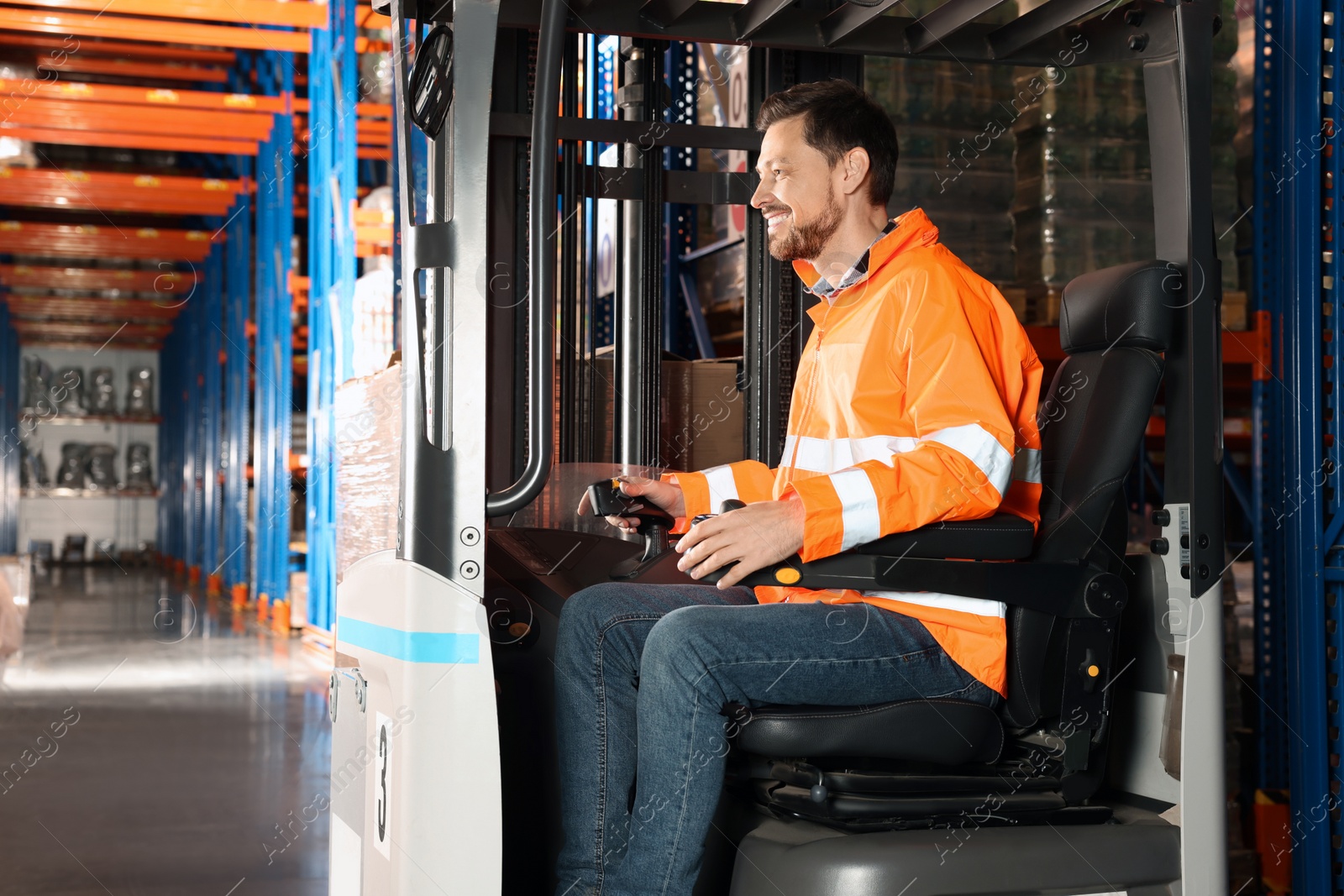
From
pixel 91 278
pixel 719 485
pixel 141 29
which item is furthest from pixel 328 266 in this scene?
pixel 91 278

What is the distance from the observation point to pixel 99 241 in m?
17.6

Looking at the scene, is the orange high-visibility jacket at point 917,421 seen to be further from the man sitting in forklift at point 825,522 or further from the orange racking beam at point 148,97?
the orange racking beam at point 148,97

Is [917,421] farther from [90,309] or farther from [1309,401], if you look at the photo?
[90,309]

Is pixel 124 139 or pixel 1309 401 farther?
pixel 124 139

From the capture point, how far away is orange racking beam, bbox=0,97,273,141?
464 inches

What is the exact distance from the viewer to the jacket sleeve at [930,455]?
1.92 meters

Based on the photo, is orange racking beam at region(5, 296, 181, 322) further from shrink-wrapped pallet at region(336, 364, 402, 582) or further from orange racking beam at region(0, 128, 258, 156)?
shrink-wrapped pallet at region(336, 364, 402, 582)

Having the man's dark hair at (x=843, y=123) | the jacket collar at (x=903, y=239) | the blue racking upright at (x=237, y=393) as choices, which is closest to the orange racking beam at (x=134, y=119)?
the blue racking upright at (x=237, y=393)

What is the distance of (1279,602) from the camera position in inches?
137

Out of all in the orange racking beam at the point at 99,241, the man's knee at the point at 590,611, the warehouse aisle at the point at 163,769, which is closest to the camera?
the man's knee at the point at 590,611

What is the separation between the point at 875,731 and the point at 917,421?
48 centimetres

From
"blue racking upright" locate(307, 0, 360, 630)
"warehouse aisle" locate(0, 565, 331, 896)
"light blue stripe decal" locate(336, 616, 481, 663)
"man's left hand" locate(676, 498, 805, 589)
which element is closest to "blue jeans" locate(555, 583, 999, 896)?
"man's left hand" locate(676, 498, 805, 589)

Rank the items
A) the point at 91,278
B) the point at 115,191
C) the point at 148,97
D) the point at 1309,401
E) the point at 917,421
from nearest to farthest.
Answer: the point at 917,421 → the point at 1309,401 → the point at 148,97 → the point at 115,191 → the point at 91,278

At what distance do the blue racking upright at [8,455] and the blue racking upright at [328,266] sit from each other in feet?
47.1
